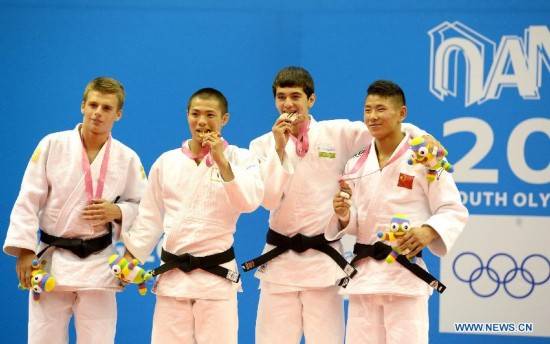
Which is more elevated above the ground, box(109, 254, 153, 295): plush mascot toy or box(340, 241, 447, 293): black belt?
box(340, 241, 447, 293): black belt

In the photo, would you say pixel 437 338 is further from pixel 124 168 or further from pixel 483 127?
pixel 124 168

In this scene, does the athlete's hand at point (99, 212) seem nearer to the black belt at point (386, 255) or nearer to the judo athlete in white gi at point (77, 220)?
the judo athlete in white gi at point (77, 220)

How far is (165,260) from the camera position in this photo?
3793mm

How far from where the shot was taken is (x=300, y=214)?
3.99 m

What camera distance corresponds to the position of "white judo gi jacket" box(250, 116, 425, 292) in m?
3.91

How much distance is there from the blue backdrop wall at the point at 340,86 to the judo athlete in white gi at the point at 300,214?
1.35 metres

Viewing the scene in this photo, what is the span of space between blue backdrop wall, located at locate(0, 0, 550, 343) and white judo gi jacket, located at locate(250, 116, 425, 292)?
1.29 meters

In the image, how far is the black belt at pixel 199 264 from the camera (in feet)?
12.2

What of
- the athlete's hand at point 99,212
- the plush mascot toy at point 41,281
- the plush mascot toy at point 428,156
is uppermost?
the plush mascot toy at point 428,156

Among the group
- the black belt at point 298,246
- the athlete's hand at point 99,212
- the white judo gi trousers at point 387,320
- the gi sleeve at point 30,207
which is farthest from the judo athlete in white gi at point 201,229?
the white judo gi trousers at point 387,320

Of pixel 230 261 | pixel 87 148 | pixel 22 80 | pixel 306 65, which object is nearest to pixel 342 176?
pixel 230 261

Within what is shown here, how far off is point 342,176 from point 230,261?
0.71 meters

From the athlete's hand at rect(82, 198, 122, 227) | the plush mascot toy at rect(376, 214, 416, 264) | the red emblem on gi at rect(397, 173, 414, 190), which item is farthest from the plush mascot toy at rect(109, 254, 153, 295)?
the red emblem on gi at rect(397, 173, 414, 190)

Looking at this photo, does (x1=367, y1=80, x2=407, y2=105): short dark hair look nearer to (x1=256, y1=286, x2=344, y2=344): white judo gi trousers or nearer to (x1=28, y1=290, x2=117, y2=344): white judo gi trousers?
(x1=256, y1=286, x2=344, y2=344): white judo gi trousers
